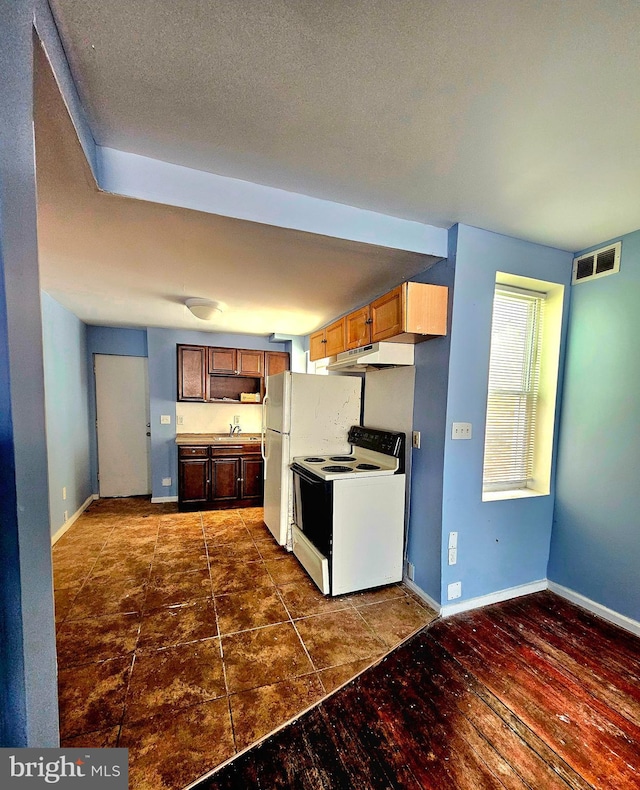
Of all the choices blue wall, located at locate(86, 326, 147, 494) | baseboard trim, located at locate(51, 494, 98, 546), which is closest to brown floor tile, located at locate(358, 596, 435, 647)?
baseboard trim, located at locate(51, 494, 98, 546)

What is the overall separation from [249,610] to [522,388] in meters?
2.58

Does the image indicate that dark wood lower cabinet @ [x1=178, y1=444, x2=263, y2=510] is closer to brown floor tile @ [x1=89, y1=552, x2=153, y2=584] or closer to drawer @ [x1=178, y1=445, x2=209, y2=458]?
drawer @ [x1=178, y1=445, x2=209, y2=458]

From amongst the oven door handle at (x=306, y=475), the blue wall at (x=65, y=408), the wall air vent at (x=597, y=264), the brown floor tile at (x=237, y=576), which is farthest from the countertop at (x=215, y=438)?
the wall air vent at (x=597, y=264)

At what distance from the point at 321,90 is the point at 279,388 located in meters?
2.30

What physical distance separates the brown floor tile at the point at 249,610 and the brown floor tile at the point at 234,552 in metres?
0.51

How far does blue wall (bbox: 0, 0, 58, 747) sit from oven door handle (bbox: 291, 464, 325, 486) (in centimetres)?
176

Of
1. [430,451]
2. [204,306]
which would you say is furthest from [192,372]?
[430,451]

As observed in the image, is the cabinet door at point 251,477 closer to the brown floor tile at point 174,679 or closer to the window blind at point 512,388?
the brown floor tile at point 174,679

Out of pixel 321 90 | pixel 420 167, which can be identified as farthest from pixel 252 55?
pixel 420 167

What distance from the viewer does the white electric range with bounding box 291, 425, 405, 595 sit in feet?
7.62

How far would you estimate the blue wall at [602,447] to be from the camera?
2.06 metres

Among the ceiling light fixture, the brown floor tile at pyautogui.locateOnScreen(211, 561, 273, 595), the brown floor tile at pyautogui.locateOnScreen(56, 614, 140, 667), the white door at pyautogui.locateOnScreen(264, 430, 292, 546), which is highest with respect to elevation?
the ceiling light fixture

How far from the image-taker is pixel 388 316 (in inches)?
90.2

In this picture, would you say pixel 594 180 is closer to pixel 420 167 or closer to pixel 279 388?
pixel 420 167
